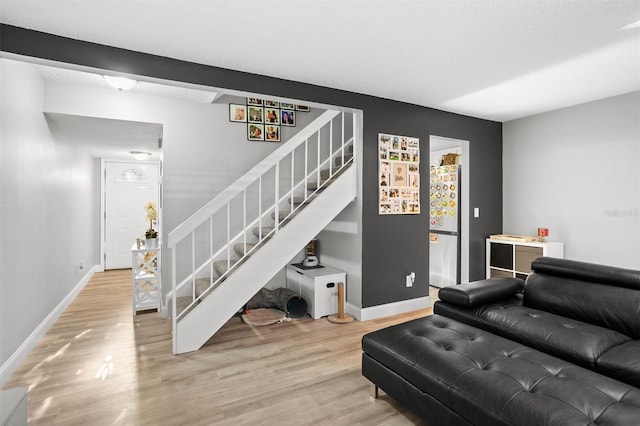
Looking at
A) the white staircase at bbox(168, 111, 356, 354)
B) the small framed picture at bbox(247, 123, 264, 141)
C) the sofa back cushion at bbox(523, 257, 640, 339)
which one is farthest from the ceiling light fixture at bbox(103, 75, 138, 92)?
the sofa back cushion at bbox(523, 257, 640, 339)

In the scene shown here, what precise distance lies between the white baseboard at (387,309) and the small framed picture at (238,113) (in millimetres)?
2682

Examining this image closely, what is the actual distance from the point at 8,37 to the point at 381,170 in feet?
Result: 10.9

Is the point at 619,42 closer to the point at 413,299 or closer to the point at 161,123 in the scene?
the point at 413,299

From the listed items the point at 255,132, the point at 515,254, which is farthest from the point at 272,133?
the point at 515,254

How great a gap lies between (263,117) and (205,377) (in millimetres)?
3197

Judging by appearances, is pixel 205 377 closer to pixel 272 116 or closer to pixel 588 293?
pixel 588 293

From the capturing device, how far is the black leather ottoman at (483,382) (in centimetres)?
137

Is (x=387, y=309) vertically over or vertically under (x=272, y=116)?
under

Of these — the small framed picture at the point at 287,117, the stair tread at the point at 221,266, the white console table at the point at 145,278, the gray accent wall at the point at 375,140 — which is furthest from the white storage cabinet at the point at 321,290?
the small framed picture at the point at 287,117

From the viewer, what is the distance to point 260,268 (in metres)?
3.35

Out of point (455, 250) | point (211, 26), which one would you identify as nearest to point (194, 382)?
point (211, 26)

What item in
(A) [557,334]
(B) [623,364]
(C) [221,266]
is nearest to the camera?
(B) [623,364]

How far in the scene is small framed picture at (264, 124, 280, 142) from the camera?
4.54m

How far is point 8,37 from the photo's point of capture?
227 cm
